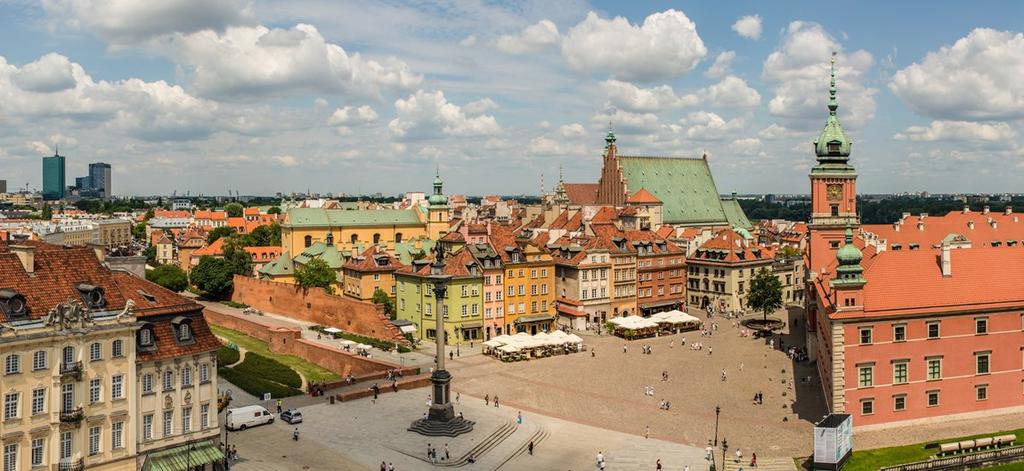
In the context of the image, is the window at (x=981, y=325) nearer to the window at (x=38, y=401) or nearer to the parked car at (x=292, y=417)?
the parked car at (x=292, y=417)

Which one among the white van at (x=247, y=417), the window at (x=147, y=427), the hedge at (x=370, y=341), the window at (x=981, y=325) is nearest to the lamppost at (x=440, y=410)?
the white van at (x=247, y=417)

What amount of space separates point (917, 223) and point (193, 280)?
92.0 meters

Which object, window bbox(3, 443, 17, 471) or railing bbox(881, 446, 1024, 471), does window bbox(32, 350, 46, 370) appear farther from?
railing bbox(881, 446, 1024, 471)

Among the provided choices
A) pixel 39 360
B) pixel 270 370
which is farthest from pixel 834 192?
pixel 39 360

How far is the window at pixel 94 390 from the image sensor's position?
1497 inches

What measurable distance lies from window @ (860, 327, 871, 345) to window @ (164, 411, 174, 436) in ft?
125

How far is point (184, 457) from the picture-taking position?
41188 mm

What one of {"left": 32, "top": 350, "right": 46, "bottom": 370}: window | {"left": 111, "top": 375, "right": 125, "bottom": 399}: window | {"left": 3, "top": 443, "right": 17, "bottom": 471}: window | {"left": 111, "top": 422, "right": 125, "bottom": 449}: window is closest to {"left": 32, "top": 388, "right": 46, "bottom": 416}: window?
{"left": 32, "top": 350, "right": 46, "bottom": 370}: window

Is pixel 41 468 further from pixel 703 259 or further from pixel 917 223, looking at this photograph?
pixel 917 223

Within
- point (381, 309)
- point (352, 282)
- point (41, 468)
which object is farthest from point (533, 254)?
point (41, 468)

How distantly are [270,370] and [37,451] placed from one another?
113 ft

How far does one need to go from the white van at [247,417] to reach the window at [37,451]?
571 inches

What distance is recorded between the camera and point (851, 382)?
49938 mm

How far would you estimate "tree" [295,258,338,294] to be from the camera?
96.2 m
